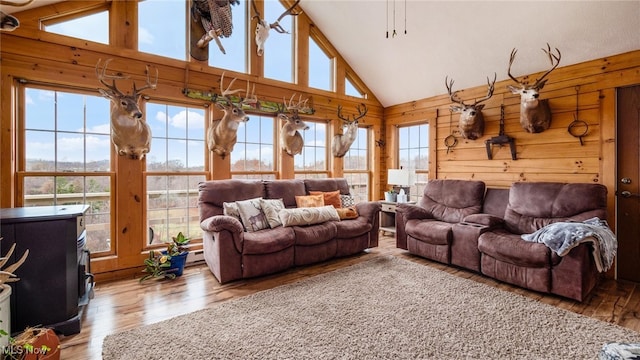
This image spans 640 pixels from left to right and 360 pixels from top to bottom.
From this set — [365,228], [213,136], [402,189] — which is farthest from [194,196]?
[402,189]

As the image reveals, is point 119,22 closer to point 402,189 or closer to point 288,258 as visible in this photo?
point 288,258

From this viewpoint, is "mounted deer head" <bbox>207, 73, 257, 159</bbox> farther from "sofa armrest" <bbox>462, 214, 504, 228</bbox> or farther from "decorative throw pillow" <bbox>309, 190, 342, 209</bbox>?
"sofa armrest" <bbox>462, 214, 504, 228</bbox>

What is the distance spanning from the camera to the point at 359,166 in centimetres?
582

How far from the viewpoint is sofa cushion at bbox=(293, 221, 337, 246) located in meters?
3.47

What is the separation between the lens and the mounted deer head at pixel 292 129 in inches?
174

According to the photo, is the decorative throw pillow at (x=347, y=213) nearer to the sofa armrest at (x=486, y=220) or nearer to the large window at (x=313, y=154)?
the large window at (x=313, y=154)

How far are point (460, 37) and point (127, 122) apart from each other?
423 centimetres

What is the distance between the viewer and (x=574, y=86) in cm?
362

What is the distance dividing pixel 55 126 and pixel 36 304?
6.35 ft

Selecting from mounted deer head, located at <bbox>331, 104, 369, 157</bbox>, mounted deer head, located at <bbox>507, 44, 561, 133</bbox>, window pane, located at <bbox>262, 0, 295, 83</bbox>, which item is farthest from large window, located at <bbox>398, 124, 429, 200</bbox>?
window pane, located at <bbox>262, 0, 295, 83</bbox>

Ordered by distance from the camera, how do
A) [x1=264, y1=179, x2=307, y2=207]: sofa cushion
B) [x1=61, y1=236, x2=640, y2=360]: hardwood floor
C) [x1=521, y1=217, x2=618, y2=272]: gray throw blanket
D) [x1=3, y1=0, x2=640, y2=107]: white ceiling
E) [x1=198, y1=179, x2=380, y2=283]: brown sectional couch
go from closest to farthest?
[x1=61, y1=236, x2=640, y2=360]: hardwood floor < [x1=521, y1=217, x2=618, y2=272]: gray throw blanket < [x1=198, y1=179, x2=380, y2=283]: brown sectional couch < [x1=3, y1=0, x2=640, y2=107]: white ceiling < [x1=264, y1=179, x2=307, y2=207]: sofa cushion

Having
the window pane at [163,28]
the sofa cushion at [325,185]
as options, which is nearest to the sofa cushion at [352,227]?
the sofa cushion at [325,185]

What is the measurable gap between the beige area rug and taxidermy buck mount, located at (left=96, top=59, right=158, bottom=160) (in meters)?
1.92

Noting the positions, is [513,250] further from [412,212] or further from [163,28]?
[163,28]
